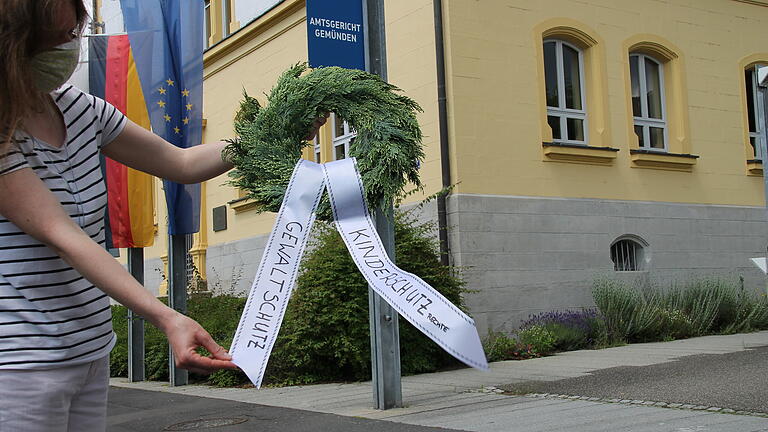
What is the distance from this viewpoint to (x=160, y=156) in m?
2.50

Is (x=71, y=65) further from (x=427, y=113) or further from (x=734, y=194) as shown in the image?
(x=734, y=194)

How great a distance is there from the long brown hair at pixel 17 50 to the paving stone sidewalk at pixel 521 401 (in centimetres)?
482

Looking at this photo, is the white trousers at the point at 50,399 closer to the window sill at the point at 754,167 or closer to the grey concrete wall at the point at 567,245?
the grey concrete wall at the point at 567,245

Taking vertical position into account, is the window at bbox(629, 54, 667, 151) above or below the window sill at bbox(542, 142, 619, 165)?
above

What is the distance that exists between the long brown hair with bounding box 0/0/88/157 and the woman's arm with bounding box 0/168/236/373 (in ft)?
0.33

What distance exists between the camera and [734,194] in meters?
15.0

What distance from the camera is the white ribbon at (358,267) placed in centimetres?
216

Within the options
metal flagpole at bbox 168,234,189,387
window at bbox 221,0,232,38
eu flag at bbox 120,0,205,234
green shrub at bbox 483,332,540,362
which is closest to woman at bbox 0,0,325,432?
eu flag at bbox 120,0,205,234

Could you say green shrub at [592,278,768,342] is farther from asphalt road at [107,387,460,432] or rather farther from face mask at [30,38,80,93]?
face mask at [30,38,80,93]

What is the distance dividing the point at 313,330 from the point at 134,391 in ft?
7.92

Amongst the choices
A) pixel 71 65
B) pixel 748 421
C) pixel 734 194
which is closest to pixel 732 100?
pixel 734 194

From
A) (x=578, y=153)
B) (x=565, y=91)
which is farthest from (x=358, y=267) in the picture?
(x=565, y=91)

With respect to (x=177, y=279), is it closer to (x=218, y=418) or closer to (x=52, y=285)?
(x=218, y=418)

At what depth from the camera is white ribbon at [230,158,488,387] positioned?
2.16 metres
